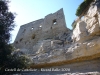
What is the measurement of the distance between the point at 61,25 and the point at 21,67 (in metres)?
10.4

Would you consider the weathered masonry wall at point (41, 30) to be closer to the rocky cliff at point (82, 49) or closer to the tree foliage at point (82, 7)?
the tree foliage at point (82, 7)

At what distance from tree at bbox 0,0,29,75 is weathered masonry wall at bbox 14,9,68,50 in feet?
24.8

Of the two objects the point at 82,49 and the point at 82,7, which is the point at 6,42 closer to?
the point at 82,49

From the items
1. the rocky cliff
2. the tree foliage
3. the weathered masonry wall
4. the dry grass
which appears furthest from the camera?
the weathered masonry wall

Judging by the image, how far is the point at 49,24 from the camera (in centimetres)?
1959

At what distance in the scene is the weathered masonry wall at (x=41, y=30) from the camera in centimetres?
1802

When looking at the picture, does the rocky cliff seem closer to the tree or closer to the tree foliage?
the tree

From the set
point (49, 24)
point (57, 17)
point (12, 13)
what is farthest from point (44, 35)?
point (12, 13)

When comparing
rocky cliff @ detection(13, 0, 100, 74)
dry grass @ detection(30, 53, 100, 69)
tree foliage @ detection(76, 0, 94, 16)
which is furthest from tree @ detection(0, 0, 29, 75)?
tree foliage @ detection(76, 0, 94, 16)

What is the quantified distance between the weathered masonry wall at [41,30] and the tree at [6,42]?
24.8 ft

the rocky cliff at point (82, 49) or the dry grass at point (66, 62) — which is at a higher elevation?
the rocky cliff at point (82, 49)

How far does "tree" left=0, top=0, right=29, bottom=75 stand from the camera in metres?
8.62

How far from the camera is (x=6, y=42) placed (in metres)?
9.38

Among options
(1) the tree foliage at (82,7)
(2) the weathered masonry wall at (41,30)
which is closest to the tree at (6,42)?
(1) the tree foliage at (82,7)
